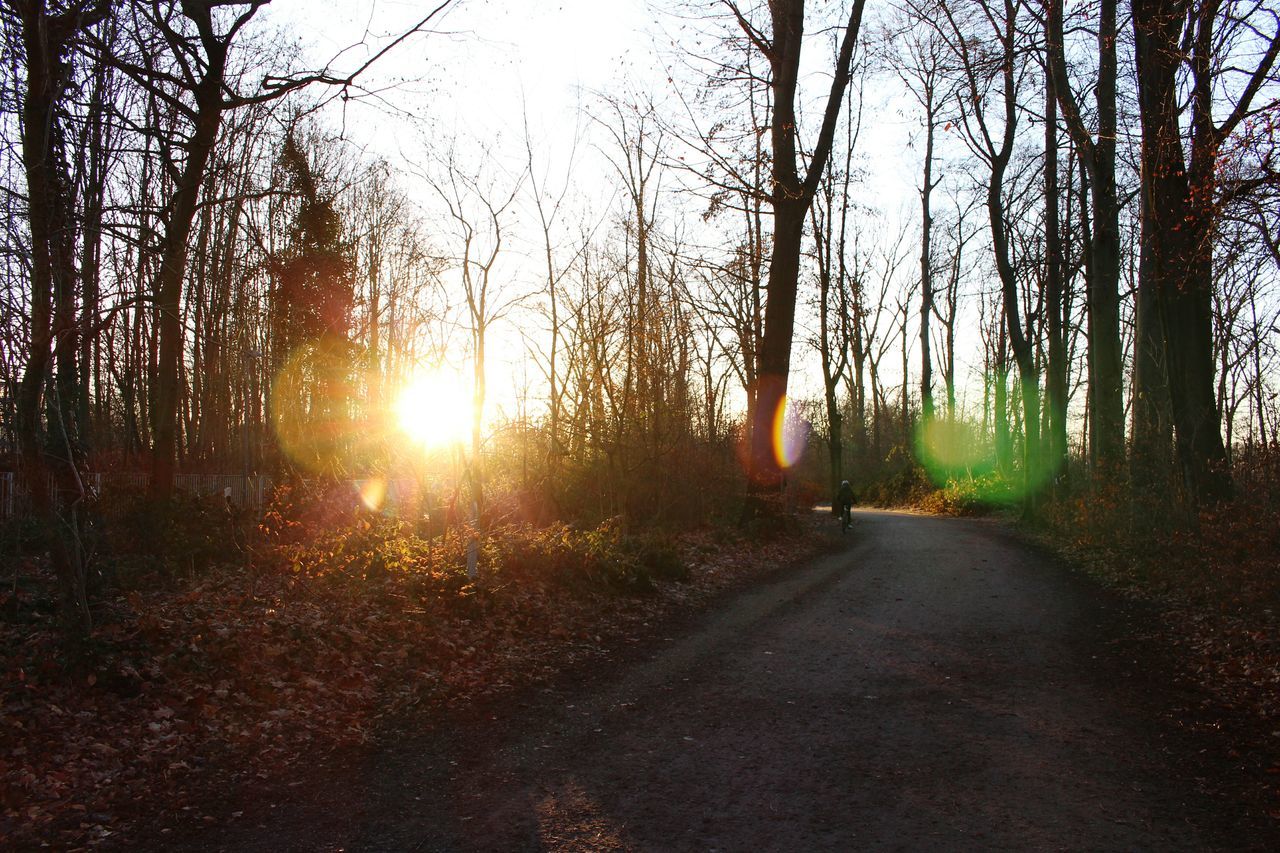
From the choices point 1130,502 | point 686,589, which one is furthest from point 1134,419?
point 686,589

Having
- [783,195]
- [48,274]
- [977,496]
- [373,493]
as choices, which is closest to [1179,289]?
[783,195]

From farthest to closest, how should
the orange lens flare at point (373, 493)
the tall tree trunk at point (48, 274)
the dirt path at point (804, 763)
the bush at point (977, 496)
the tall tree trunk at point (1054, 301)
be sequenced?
the bush at point (977, 496) → the tall tree trunk at point (1054, 301) → the orange lens flare at point (373, 493) → the tall tree trunk at point (48, 274) → the dirt path at point (804, 763)

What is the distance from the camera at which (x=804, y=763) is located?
5.55 metres

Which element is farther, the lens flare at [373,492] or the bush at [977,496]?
the bush at [977,496]

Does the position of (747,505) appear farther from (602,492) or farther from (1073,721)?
(1073,721)

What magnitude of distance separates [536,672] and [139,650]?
3.35 metres

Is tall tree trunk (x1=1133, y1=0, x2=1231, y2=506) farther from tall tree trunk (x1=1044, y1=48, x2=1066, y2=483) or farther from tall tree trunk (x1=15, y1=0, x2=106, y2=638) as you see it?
tall tree trunk (x1=15, y1=0, x2=106, y2=638)

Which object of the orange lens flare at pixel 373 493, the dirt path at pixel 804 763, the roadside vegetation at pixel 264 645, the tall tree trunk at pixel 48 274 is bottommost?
the dirt path at pixel 804 763

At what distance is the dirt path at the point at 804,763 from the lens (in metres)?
4.48

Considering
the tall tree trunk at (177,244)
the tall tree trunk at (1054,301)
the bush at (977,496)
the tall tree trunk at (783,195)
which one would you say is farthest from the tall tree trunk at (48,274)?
the bush at (977,496)

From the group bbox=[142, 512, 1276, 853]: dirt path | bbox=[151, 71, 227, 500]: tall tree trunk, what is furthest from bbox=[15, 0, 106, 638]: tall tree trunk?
bbox=[142, 512, 1276, 853]: dirt path

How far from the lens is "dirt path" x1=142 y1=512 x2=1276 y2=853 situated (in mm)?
Answer: 4484

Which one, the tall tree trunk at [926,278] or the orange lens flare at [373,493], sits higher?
the tall tree trunk at [926,278]

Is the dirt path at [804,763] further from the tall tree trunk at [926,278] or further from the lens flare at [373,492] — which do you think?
the tall tree trunk at [926,278]
